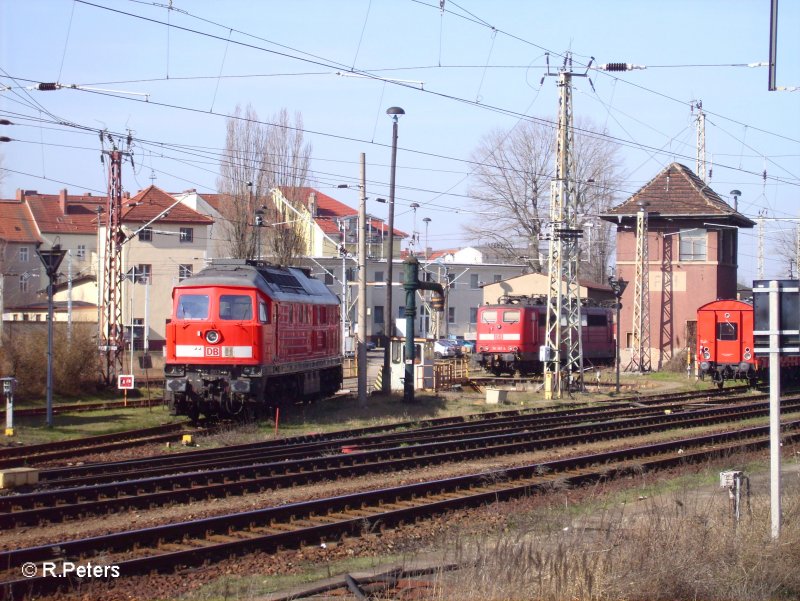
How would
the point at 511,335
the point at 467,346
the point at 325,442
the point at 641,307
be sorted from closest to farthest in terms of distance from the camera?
the point at 325,442 < the point at 641,307 < the point at 511,335 < the point at 467,346

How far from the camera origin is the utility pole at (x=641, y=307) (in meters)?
43.9

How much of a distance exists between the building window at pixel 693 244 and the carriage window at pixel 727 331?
1298 centimetres

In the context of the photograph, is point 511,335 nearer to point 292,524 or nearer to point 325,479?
point 325,479

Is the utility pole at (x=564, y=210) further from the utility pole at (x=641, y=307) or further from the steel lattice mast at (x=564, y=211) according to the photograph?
the utility pole at (x=641, y=307)

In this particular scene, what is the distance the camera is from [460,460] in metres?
17.7

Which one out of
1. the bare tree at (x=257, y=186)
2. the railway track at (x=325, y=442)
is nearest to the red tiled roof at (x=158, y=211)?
the bare tree at (x=257, y=186)

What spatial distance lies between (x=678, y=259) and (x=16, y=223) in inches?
1825

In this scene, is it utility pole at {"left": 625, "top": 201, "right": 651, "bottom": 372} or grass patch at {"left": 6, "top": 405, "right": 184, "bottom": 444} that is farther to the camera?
utility pole at {"left": 625, "top": 201, "right": 651, "bottom": 372}

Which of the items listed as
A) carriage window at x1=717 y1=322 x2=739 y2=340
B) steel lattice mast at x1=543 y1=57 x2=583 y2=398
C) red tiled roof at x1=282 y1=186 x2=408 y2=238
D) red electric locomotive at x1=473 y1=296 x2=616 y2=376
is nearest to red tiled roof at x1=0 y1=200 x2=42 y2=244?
red tiled roof at x1=282 y1=186 x2=408 y2=238

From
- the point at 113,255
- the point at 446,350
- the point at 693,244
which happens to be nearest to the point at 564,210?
the point at 113,255

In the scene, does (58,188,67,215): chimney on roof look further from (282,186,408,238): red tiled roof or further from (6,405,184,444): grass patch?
(6,405,184,444): grass patch

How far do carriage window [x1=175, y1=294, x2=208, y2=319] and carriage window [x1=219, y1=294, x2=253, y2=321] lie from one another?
0.42 meters

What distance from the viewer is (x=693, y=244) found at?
49844mm

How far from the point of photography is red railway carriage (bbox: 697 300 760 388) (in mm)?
36250
